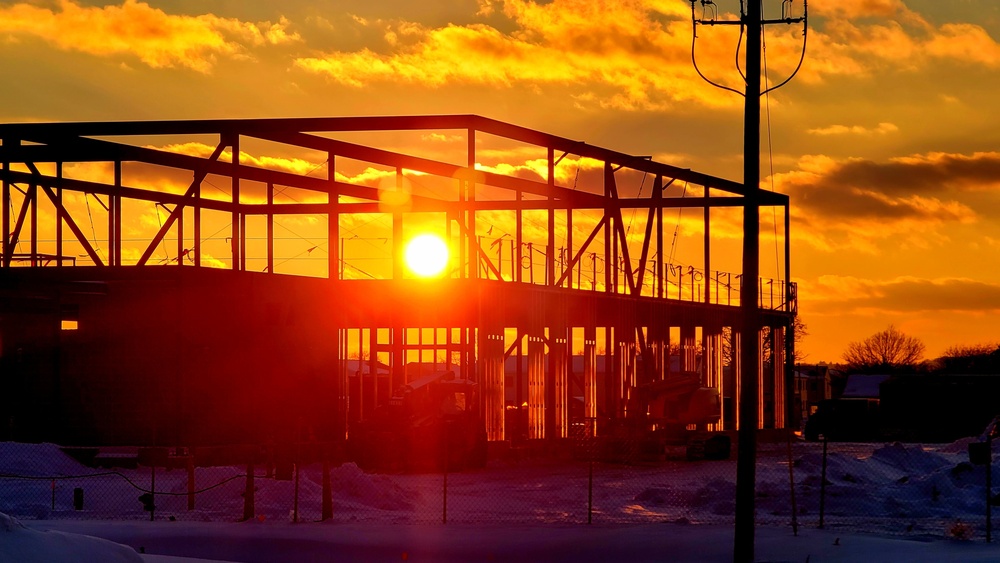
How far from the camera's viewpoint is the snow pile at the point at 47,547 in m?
13.5

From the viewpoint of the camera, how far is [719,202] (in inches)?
1131

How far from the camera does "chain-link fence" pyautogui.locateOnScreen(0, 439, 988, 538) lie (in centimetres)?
2575

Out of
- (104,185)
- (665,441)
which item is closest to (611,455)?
(665,441)

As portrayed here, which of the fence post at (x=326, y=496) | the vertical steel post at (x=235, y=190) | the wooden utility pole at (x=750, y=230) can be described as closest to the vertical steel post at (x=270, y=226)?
the vertical steel post at (x=235, y=190)

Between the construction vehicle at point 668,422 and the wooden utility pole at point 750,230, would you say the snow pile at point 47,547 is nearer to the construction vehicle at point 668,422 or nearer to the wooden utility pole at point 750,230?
the wooden utility pole at point 750,230

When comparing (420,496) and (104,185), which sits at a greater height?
(104,185)

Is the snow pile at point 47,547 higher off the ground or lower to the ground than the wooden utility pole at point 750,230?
lower

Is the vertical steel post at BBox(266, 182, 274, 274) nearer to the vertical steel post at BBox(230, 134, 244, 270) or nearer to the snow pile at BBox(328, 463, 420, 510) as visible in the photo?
the vertical steel post at BBox(230, 134, 244, 270)

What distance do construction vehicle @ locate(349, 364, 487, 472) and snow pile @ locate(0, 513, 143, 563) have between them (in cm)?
2390

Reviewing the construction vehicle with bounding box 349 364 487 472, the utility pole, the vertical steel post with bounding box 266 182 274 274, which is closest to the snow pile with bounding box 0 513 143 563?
the utility pole

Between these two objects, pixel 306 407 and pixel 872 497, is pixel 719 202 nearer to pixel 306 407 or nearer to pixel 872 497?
pixel 872 497

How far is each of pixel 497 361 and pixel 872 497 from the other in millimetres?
17097

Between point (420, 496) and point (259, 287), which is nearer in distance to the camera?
point (420, 496)

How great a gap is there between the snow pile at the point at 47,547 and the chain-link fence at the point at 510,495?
344 inches
